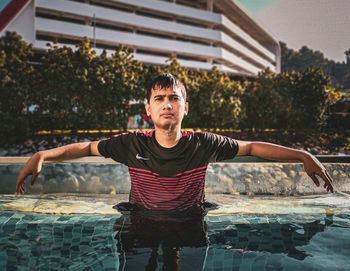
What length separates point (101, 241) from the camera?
2322 millimetres

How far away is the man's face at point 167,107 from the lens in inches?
89.7

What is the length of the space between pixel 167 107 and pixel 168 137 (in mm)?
232

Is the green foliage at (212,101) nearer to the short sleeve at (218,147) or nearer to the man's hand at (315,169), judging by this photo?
the short sleeve at (218,147)

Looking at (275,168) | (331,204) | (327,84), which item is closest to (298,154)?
(331,204)

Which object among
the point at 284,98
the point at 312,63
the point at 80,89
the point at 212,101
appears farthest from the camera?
the point at 312,63

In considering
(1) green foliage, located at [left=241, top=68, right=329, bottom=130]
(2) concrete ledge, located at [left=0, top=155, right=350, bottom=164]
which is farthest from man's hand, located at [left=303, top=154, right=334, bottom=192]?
(1) green foliage, located at [left=241, top=68, right=329, bottom=130]

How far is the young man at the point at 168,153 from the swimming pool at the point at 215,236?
398 millimetres

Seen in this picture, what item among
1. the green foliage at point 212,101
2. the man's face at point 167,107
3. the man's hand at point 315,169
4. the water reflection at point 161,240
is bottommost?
the water reflection at point 161,240

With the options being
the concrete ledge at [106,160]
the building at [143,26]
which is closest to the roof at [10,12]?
the building at [143,26]

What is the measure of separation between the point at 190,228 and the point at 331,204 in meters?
2.08

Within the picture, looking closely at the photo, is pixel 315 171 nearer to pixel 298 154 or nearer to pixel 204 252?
pixel 298 154

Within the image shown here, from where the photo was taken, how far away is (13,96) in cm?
1678

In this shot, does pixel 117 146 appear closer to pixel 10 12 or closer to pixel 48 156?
pixel 48 156

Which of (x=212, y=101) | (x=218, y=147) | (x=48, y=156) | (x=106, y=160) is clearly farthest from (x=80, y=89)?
(x=218, y=147)
